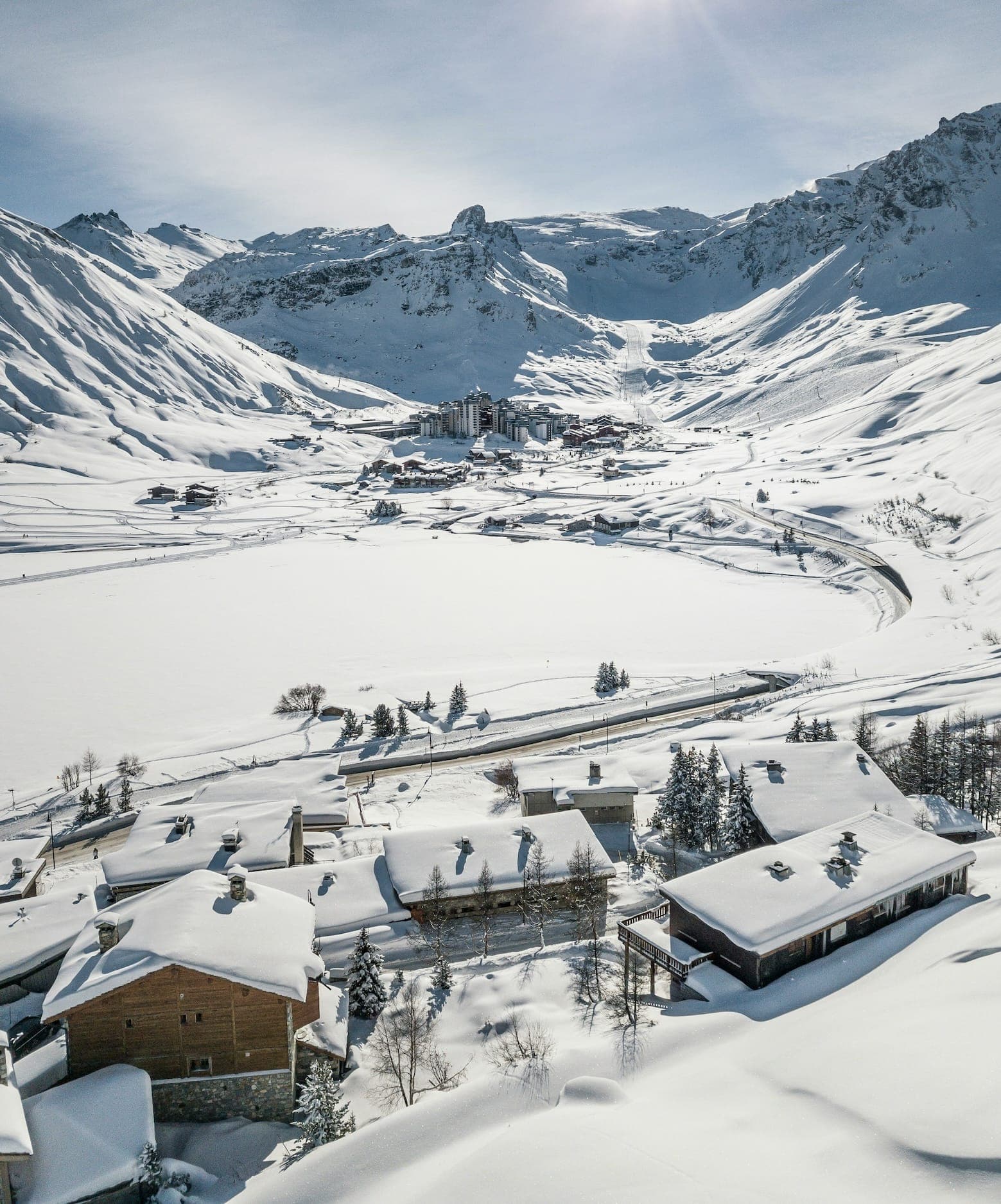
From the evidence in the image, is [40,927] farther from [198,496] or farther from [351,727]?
[198,496]

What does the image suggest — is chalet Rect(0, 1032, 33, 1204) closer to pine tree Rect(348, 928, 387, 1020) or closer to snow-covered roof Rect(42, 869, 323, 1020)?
snow-covered roof Rect(42, 869, 323, 1020)

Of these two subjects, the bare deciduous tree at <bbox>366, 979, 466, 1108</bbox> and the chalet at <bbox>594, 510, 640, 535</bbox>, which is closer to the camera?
the bare deciduous tree at <bbox>366, 979, 466, 1108</bbox>

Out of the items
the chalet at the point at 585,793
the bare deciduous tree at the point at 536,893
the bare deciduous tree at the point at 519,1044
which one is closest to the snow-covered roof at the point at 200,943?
the bare deciduous tree at the point at 519,1044

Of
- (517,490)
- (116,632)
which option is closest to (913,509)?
(517,490)

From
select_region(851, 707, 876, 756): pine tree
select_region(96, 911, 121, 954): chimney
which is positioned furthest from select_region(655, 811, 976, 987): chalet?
select_region(851, 707, 876, 756): pine tree

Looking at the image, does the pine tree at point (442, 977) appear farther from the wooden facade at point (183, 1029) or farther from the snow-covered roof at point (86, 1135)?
the snow-covered roof at point (86, 1135)

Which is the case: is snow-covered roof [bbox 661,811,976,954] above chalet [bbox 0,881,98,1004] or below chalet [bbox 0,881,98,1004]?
above
